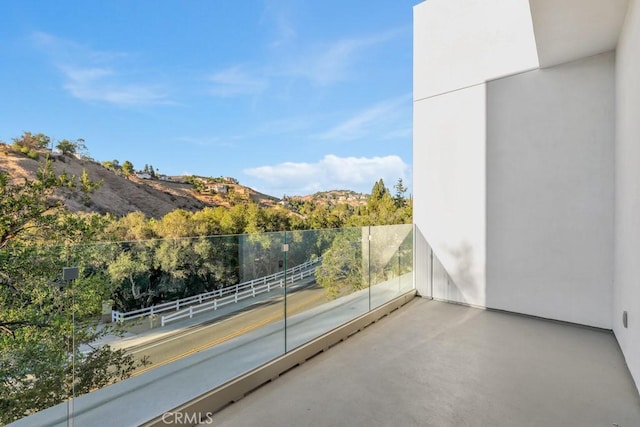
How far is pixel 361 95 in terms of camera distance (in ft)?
55.3

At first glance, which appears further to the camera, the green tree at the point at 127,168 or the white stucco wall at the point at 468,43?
the green tree at the point at 127,168

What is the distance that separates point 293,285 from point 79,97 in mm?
32298

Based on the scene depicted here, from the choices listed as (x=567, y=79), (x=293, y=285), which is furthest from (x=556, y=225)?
(x=293, y=285)

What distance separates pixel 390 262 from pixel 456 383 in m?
2.15

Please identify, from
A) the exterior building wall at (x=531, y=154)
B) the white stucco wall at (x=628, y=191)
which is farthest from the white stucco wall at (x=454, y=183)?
the white stucco wall at (x=628, y=191)

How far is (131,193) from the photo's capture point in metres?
25.1

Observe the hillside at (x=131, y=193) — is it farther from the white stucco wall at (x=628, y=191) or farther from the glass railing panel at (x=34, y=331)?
the white stucco wall at (x=628, y=191)

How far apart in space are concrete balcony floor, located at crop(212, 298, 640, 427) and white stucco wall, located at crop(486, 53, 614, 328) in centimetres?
52

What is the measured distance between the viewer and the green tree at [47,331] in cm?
133

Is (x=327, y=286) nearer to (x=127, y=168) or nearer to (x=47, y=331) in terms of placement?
(x=47, y=331)

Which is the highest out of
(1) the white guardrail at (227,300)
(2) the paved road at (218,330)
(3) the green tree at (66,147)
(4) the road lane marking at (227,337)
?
(3) the green tree at (66,147)

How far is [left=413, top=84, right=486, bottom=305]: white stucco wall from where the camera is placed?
14.0 ft

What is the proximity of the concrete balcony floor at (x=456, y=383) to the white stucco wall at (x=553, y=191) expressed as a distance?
1.71 feet

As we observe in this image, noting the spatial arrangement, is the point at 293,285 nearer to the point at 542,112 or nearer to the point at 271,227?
the point at 542,112
